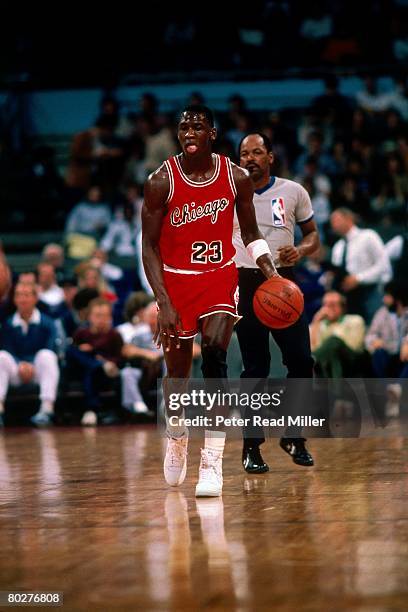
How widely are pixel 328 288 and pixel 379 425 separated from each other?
2464 mm

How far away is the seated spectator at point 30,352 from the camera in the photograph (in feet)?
35.5

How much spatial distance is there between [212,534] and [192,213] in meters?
1.84

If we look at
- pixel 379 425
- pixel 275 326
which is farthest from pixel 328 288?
pixel 275 326

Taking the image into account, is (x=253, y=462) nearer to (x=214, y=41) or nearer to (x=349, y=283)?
(x=349, y=283)

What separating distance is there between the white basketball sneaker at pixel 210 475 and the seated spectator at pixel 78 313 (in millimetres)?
5707

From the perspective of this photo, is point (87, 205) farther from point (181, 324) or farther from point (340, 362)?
point (181, 324)

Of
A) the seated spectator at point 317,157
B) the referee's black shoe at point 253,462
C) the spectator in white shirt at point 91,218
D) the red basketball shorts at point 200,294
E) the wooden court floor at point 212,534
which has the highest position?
the seated spectator at point 317,157

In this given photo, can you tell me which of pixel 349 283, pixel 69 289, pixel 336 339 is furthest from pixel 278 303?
pixel 69 289

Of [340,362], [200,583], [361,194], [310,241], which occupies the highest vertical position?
[361,194]

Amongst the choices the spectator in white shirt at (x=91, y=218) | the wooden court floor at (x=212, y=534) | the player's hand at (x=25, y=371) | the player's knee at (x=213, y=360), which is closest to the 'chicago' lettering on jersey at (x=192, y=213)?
the player's knee at (x=213, y=360)

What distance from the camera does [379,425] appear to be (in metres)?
9.54

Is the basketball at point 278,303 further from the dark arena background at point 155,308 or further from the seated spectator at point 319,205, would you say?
the seated spectator at point 319,205

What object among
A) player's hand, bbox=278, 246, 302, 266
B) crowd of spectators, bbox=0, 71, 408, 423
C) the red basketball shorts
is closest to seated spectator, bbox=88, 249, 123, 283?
crowd of spectators, bbox=0, 71, 408, 423

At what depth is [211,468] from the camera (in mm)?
5797
